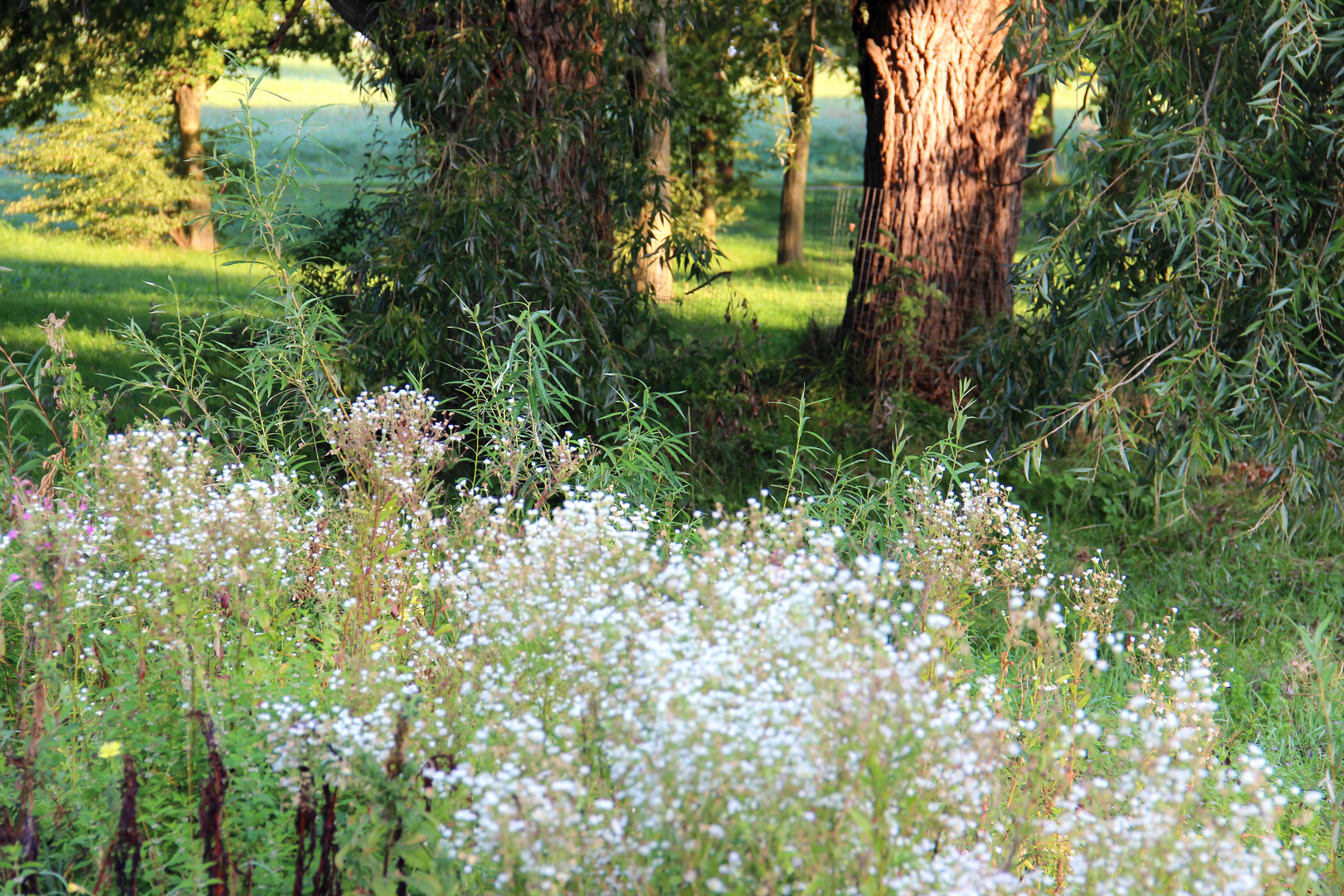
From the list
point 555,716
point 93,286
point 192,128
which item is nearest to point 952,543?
point 555,716

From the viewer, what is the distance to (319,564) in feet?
12.0

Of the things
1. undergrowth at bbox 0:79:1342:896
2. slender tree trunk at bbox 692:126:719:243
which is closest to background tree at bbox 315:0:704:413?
undergrowth at bbox 0:79:1342:896

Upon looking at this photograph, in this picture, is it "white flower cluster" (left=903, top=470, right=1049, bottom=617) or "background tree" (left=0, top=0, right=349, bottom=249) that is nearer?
"white flower cluster" (left=903, top=470, right=1049, bottom=617)

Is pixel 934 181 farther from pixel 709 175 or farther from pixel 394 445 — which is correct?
pixel 709 175

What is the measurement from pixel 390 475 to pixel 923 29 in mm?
5519

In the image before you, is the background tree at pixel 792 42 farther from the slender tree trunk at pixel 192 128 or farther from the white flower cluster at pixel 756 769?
the slender tree trunk at pixel 192 128

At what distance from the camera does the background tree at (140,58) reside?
33.4 feet

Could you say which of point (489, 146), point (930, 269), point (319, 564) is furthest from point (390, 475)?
point (930, 269)

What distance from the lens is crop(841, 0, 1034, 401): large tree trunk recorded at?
7.23m

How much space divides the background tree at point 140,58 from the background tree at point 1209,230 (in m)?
5.10

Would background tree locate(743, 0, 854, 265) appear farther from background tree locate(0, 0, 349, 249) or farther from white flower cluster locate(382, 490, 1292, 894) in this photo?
white flower cluster locate(382, 490, 1292, 894)

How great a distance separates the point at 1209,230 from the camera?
3.87 meters

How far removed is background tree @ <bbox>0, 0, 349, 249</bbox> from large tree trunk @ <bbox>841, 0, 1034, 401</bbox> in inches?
158

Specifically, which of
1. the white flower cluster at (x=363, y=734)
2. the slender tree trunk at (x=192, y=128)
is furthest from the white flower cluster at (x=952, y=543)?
the slender tree trunk at (x=192, y=128)
